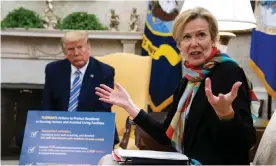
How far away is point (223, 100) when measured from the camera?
3.80 ft

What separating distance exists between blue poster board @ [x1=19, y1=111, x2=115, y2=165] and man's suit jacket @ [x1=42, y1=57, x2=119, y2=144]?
52 cm

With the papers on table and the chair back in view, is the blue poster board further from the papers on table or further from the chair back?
A: the chair back

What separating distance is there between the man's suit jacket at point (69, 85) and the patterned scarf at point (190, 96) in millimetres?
806

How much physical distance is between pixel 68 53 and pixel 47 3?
2.23 m

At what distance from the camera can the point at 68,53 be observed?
235cm

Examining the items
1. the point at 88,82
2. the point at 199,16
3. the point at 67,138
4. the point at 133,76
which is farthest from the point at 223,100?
the point at 133,76

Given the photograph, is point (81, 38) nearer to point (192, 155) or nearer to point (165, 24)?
point (192, 155)

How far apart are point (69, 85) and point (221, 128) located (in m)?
1.23

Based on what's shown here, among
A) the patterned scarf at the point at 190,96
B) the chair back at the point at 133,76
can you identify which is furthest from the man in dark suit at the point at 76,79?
the patterned scarf at the point at 190,96

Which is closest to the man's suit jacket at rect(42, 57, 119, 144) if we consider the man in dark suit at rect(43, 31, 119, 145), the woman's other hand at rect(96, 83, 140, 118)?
the man in dark suit at rect(43, 31, 119, 145)

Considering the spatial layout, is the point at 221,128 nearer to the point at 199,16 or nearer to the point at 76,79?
the point at 199,16

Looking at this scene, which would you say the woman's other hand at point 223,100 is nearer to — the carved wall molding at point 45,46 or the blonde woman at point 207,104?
the blonde woman at point 207,104

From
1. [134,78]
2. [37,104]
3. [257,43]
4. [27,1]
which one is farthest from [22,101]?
[257,43]

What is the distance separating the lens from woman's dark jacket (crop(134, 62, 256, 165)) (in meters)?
1.26
